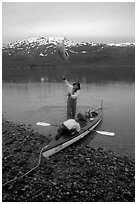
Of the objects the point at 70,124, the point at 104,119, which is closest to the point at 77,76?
the point at 104,119

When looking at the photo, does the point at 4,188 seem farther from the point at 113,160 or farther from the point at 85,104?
the point at 85,104

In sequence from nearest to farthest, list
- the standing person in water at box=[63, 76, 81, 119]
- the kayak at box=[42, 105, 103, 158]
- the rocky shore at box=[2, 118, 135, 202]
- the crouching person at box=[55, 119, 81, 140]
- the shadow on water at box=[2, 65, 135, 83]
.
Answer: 1. the rocky shore at box=[2, 118, 135, 202]
2. the kayak at box=[42, 105, 103, 158]
3. the crouching person at box=[55, 119, 81, 140]
4. the standing person in water at box=[63, 76, 81, 119]
5. the shadow on water at box=[2, 65, 135, 83]

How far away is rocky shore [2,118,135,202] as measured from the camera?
729 centimetres

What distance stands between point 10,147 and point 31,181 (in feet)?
12.8

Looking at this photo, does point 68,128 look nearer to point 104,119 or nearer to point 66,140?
point 66,140

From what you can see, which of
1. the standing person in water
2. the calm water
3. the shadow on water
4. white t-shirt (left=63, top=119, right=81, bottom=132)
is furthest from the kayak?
the shadow on water

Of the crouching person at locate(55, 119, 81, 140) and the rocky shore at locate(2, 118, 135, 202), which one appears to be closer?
the rocky shore at locate(2, 118, 135, 202)

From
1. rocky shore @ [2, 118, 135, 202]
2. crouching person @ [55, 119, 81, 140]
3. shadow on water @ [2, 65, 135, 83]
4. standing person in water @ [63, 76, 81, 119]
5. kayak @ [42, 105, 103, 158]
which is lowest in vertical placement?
rocky shore @ [2, 118, 135, 202]

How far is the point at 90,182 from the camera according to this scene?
815 centimetres

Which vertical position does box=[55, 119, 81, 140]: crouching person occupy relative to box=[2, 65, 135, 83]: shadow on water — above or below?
below

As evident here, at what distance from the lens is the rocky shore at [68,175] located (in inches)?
287

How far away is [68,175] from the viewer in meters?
8.59

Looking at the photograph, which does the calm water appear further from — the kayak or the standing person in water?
the standing person in water

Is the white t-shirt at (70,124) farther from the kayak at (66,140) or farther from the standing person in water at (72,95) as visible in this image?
the standing person in water at (72,95)
